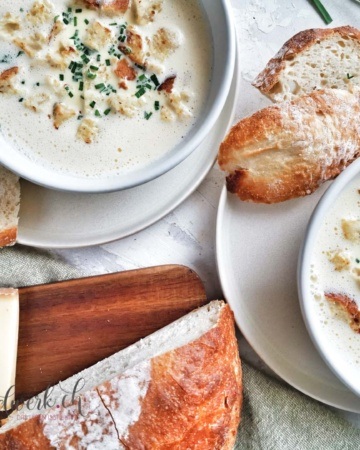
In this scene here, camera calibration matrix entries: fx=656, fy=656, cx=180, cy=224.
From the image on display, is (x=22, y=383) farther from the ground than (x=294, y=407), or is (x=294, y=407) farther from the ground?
(x=22, y=383)

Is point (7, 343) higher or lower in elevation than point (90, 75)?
lower

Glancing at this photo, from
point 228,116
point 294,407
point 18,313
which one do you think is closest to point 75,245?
point 18,313

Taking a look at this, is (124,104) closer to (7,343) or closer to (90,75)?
(90,75)

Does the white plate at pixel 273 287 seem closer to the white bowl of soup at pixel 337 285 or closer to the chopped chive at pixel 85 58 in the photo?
the white bowl of soup at pixel 337 285

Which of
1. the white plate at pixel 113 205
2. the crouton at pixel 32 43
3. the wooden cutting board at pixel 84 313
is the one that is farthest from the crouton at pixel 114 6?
the wooden cutting board at pixel 84 313

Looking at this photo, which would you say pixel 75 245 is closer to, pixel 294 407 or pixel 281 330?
pixel 281 330

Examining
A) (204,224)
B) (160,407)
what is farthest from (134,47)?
(160,407)
